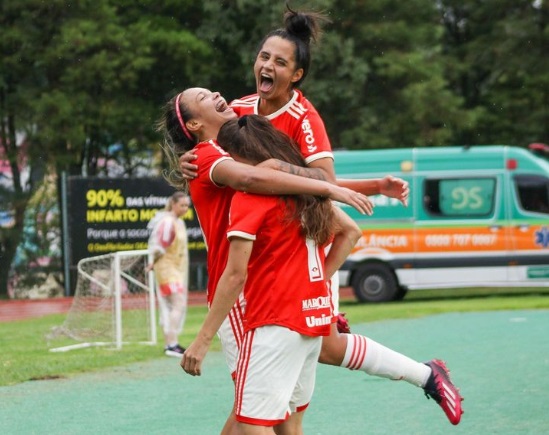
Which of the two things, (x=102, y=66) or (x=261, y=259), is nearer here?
(x=261, y=259)

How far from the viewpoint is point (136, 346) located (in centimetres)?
1511

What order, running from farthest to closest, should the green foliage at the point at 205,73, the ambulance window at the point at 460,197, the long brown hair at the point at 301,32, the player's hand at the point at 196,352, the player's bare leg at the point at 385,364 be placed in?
the green foliage at the point at 205,73 < the ambulance window at the point at 460,197 < the player's bare leg at the point at 385,364 < the long brown hair at the point at 301,32 < the player's hand at the point at 196,352

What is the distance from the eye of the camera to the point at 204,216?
536 cm

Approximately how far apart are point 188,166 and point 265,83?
77cm

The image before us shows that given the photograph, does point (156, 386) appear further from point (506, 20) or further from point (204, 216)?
point (506, 20)

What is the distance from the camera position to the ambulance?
2386cm

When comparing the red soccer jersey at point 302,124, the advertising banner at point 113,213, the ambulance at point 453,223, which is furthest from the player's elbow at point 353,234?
the advertising banner at point 113,213

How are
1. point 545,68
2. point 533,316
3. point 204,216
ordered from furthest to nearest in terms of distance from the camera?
point 545,68, point 533,316, point 204,216

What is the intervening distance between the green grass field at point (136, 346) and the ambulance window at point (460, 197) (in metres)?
1.71

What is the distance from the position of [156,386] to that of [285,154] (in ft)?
19.7

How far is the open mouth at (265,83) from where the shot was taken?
5824mm

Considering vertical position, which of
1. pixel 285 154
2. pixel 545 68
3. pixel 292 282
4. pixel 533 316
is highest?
pixel 545 68

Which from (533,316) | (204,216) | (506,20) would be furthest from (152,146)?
(204,216)

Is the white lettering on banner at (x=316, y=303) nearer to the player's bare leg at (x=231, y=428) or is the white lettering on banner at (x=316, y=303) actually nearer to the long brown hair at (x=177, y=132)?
the player's bare leg at (x=231, y=428)
